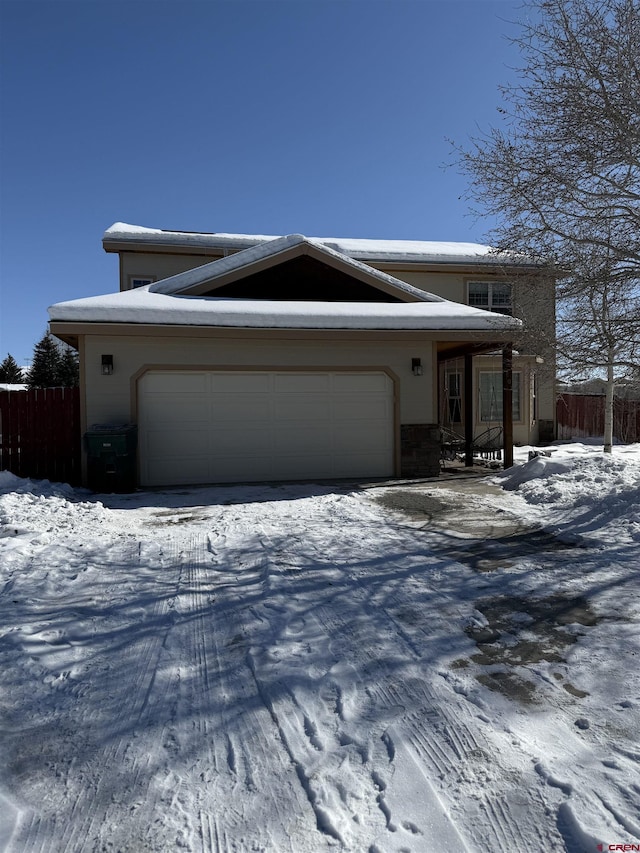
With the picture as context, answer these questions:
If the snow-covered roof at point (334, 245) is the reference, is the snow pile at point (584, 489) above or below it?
below

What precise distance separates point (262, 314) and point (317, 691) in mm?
8056

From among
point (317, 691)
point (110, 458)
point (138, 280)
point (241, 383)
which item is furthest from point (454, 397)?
point (317, 691)

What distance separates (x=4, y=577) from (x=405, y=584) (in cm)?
346

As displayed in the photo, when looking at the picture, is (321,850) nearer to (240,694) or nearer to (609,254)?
(240,694)

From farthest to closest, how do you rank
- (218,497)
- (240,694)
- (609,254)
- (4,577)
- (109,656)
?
1. (218,497)
2. (609,254)
3. (4,577)
4. (109,656)
5. (240,694)

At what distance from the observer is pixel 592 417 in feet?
70.7

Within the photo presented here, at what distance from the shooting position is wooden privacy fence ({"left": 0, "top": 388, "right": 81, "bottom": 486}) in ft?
33.7

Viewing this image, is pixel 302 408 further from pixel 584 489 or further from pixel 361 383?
pixel 584 489

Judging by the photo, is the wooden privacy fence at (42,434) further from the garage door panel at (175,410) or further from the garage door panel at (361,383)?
the garage door panel at (361,383)

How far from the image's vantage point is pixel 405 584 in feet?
16.4

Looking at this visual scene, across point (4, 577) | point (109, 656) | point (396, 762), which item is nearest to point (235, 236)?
point (4, 577)

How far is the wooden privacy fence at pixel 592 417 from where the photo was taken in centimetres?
2056

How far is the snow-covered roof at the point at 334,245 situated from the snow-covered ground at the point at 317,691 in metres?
12.1

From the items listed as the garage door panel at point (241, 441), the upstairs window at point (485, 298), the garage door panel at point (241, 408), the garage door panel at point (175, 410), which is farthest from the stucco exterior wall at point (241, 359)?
the upstairs window at point (485, 298)
